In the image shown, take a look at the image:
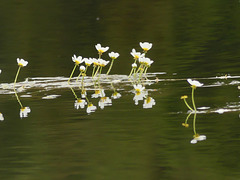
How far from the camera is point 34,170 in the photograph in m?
2.19

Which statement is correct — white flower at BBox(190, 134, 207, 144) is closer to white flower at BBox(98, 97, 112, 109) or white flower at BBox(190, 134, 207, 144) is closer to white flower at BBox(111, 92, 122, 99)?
white flower at BBox(98, 97, 112, 109)

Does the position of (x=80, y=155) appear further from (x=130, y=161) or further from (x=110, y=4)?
(x=110, y=4)

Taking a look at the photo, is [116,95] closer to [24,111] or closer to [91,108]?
[91,108]

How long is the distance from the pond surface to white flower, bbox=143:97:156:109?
0.07 ft

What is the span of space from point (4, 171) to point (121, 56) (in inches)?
122

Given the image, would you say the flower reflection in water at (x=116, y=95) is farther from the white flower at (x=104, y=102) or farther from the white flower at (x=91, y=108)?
the white flower at (x=91, y=108)

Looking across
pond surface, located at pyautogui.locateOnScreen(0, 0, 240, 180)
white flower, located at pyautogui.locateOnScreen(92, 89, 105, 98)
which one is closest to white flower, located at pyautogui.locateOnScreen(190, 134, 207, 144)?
pond surface, located at pyautogui.locateOnScreen(0, 0, 240, 180)

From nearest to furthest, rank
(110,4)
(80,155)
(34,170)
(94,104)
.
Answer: (34,170), (80,155), (94,104), (110,4)

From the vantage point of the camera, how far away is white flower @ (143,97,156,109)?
10.4 ft

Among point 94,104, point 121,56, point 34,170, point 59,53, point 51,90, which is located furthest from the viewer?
point 59,53

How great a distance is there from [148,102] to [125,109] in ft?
0.64

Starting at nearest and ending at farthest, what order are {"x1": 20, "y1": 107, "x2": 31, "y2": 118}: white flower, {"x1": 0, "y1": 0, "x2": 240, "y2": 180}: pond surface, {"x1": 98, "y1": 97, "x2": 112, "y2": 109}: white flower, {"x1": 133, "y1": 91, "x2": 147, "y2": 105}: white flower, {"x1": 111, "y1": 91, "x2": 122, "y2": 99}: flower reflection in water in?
{"x1": 0, "y1": 0, "x2": 240, "y2": 180}: pond surface
{"x1": 20, "y1": 107, "x2": 31, "y2": 118}: white flower
{"x1": 98, "y1": 97, "x2": 112, "y2": 109}: white flower
{"x1": 133, "y1": 91, "x2": 147, "y2": 105}: white flower
{"x1": 111, "y1": 91, "x2": 122, "y2": 99}: flower reflection in water

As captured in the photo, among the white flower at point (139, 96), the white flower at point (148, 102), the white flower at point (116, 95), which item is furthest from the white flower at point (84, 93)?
the white flower at point (148, 102)

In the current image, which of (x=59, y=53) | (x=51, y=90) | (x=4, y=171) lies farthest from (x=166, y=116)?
(x=59, y=53)
